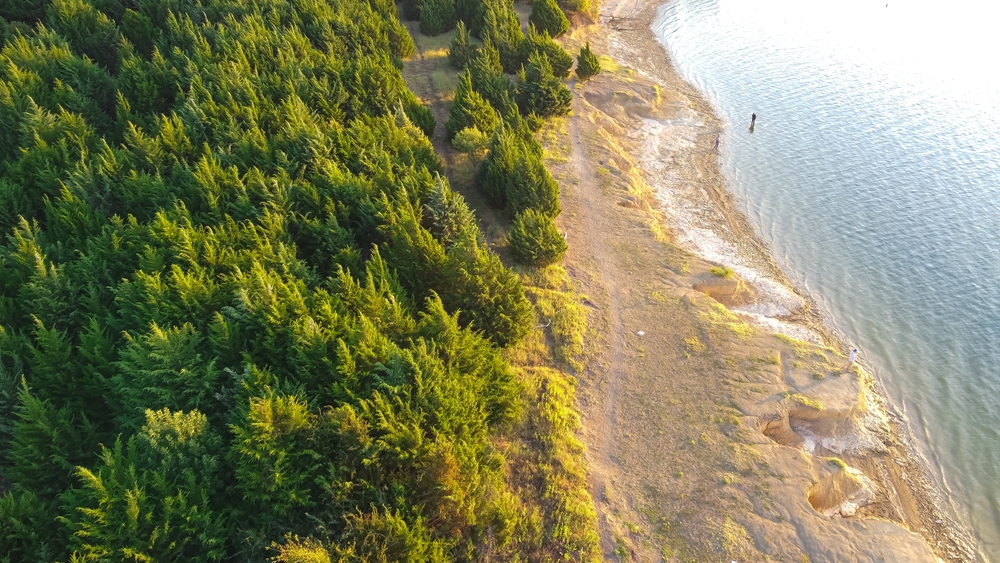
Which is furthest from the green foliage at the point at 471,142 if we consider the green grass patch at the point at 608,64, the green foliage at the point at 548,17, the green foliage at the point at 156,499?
the green foliage at the point at 156,499

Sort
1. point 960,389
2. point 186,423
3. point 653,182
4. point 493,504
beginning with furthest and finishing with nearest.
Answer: point 653,182, point 960,389, point 493,504, point 186,423

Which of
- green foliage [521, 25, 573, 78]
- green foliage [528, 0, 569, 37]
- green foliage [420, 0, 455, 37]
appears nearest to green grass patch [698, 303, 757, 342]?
green foliage [521, 25, 573, 78]

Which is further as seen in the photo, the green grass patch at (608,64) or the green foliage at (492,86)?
the green grass patch at (608,64)

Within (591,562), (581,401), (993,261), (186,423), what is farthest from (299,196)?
(993,261)

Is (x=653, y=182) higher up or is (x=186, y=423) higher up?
(x=186, y=423)

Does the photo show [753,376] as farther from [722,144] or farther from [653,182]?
[722,144]

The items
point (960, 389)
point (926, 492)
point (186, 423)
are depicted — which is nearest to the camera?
point (186, 423)

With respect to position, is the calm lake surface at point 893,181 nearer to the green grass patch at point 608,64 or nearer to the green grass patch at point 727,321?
the green grass patch at point 727,321
